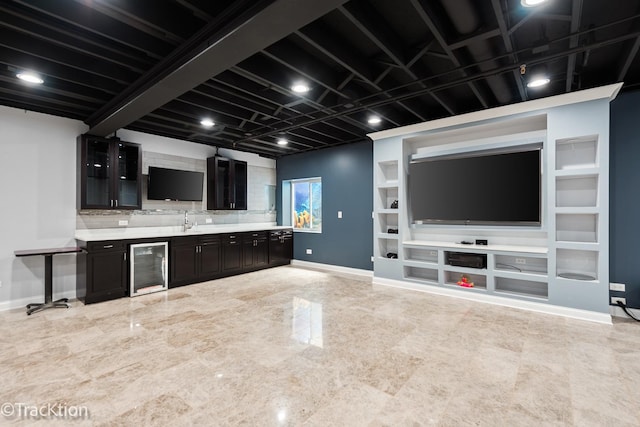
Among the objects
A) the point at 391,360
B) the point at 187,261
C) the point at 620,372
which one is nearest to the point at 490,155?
the point at 620,372

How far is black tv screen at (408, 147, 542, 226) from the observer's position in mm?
4246

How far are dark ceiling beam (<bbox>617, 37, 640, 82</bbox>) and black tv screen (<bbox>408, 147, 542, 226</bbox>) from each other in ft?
3.71

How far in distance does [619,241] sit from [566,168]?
1.11 meters

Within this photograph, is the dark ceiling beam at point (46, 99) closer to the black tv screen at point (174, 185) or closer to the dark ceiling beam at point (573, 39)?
the black tv screen at point (174, 185)

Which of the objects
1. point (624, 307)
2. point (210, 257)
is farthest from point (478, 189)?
point (210, 257)

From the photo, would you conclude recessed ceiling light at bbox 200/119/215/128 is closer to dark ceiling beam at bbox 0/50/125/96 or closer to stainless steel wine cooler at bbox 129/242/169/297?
dark ceiling beam at bbox 0/50/125/96

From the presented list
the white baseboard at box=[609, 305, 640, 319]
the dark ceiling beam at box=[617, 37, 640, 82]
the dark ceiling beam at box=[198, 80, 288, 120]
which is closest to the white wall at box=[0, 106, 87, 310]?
the dark ceiling beam at box=[198, 80, 288, 120]

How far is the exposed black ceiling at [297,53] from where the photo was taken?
7.47 feet

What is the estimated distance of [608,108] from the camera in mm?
3539

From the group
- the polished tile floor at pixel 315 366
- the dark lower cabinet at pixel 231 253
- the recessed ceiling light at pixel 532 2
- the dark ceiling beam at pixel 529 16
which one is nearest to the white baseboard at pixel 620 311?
the polished tile floor at pixel 315 366

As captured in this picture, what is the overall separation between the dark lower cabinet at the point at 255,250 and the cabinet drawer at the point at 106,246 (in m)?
2.24

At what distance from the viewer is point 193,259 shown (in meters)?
5.47

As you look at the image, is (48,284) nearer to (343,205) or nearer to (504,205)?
(343,205)

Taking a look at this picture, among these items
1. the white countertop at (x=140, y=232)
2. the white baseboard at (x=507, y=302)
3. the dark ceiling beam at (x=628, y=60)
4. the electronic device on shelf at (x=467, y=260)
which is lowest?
the white baseboard at (x=507, y=302)
